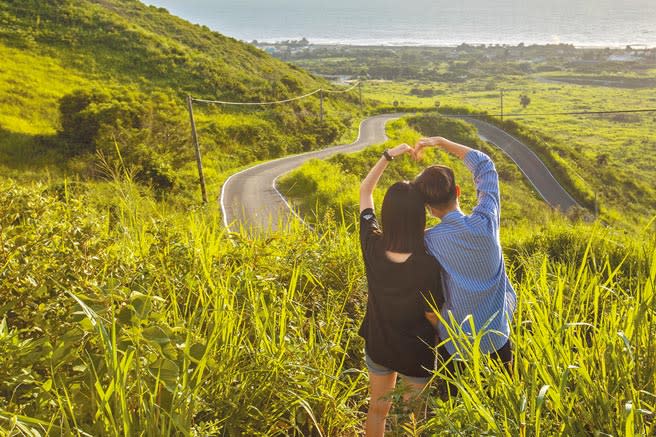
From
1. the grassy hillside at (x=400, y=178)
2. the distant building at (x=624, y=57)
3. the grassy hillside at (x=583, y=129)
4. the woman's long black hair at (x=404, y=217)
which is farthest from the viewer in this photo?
the distant building at (x=624, y=57)

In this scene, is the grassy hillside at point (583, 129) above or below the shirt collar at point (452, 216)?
below

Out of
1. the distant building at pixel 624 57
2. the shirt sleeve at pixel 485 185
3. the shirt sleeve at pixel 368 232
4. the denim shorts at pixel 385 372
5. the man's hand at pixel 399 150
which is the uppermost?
the distant building at pixel 624 57

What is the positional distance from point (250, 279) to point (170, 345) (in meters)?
0.81

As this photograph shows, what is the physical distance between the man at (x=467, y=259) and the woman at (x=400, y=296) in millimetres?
72

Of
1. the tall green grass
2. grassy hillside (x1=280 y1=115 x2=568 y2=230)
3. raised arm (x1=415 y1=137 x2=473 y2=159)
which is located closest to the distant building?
grassy hillside (x1=280 y1=115 x2=568 y2=230)

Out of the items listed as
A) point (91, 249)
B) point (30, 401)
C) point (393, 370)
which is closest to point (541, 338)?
point (393, 370)

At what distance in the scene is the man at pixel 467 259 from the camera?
223cm

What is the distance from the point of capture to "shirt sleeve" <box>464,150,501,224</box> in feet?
7.75

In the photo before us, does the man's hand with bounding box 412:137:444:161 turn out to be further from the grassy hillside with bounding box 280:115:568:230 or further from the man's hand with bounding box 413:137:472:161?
the grassy hillside with bounding box 280:115:568:230

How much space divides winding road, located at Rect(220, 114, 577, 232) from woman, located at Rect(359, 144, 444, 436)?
37.8 inches

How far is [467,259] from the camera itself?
2234mm

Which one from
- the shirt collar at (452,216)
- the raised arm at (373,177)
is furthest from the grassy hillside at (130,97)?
the shirt collar at (452,216)

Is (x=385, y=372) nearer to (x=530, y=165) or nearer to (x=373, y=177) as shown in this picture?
(x=373, y=177)

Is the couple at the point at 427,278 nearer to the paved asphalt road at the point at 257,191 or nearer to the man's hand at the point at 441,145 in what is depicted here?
the man's hand at the point at 441,145
